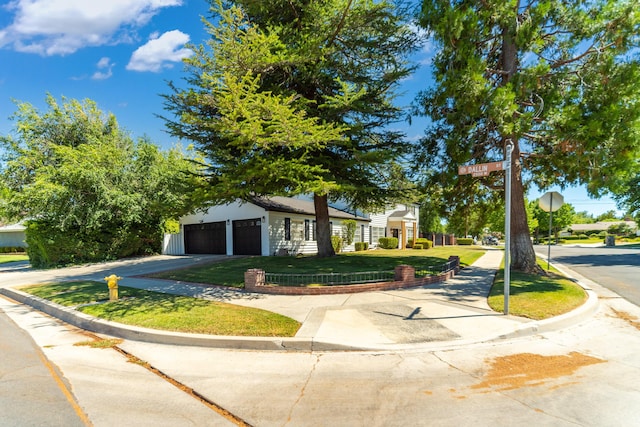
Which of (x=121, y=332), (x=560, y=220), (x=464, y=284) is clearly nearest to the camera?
(x=121, y=332)

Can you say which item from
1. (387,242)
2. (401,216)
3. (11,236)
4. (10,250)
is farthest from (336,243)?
(11,236)

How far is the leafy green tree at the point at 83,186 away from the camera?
17.8 meters

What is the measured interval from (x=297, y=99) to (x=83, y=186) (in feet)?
45.3

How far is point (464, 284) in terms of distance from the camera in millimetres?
10469

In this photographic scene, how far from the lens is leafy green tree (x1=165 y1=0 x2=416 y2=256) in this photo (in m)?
8.88

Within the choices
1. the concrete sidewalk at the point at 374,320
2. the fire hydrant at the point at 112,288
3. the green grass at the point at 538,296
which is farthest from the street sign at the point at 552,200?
the fire hydrant at the point at 112,288

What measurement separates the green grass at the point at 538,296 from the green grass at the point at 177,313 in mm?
4731

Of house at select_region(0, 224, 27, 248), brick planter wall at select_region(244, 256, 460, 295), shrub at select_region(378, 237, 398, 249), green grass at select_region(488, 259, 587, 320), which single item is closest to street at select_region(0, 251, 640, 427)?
green grass at select_region(488, 259, 587, 320)

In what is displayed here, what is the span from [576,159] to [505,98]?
273 centimetres

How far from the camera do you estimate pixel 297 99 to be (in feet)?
39.8

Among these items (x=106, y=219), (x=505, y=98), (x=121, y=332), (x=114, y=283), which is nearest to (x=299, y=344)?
(x=121, y=332)

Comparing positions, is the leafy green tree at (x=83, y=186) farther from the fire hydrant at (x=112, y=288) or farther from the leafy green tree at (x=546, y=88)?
the leafy green tree at (x=546, y=88)

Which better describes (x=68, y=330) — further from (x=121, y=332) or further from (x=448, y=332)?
(x=448, y=332)

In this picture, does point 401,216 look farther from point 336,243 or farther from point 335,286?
point 335,286
